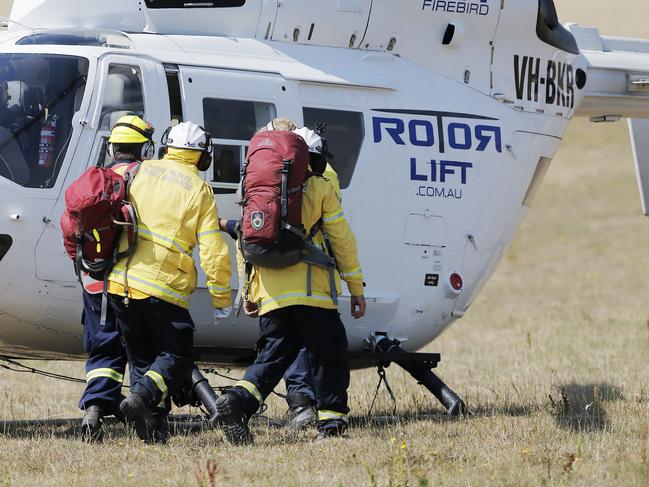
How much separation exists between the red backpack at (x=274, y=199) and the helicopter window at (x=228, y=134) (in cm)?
70

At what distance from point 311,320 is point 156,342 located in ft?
3.52

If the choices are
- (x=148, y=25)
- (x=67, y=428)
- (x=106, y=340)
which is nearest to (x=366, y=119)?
(x=148, y=25)

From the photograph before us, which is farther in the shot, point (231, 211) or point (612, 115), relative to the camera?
point (612, 115)

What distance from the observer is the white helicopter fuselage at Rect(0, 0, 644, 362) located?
26.5ft

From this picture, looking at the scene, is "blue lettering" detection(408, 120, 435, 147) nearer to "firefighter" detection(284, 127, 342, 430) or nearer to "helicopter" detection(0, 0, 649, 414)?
"helicopter" detection(0, 0, 649, 414)

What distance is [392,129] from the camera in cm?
912

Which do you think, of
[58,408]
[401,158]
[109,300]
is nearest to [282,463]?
[109,300]

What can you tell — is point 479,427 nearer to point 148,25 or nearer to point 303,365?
point 303,365

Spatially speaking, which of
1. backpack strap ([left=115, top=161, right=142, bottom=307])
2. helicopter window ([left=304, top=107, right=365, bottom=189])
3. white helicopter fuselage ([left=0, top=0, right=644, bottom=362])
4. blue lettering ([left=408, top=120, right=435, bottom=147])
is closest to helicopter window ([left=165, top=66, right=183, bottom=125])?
white helicopter fuselage ([left=0, top=0, right=644, bottom=362])

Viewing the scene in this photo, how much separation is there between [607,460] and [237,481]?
7.66 ft

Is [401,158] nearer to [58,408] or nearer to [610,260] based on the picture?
[58,408]

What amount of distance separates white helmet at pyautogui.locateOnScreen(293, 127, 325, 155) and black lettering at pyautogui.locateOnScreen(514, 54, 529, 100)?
259cm

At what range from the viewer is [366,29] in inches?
369

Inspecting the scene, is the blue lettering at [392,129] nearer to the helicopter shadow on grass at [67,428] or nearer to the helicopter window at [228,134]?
the helicopter window at [228,134]
